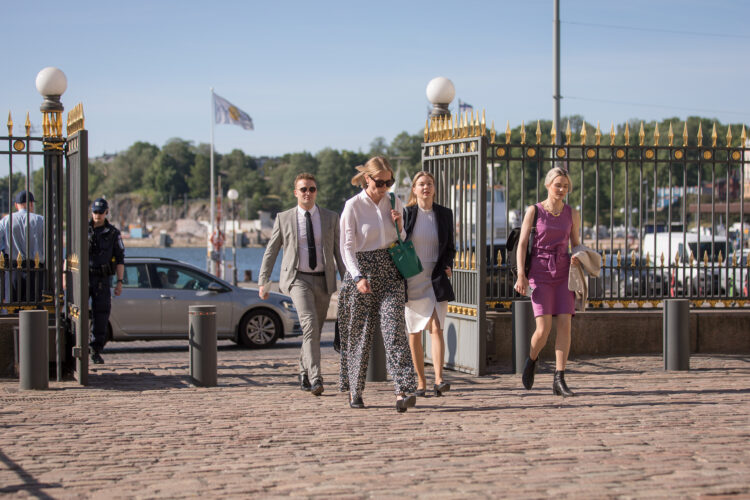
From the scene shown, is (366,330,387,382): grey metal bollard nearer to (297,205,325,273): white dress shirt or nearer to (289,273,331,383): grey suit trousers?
(289,273,331,383): grey suit trousers

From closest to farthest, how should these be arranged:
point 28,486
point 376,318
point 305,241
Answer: point 28,486, point 376,318, point 305,241

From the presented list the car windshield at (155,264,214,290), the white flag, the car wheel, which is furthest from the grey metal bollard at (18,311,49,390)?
the white flag

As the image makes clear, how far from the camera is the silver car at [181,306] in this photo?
13.9m

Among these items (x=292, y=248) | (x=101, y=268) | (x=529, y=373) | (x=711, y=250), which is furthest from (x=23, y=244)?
(x=711, y=250)

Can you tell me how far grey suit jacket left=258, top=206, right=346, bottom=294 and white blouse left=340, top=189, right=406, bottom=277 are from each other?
0.84 metres

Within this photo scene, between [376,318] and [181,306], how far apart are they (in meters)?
6.75

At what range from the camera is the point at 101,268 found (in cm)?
1117

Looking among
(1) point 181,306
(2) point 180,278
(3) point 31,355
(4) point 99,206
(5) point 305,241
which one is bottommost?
(3) point 31,355

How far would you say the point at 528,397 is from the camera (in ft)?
27.5

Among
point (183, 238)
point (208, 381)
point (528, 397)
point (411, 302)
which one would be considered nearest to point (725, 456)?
point (528, 397)

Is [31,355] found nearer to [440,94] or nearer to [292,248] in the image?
[292,248]

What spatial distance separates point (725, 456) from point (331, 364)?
5.87 metres

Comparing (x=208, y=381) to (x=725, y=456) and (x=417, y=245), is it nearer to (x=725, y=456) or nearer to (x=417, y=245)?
(x=417, y=245)

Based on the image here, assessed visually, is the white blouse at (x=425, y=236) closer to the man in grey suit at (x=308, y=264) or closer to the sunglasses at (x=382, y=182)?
the man in grey suit at (x=308, y=264)
